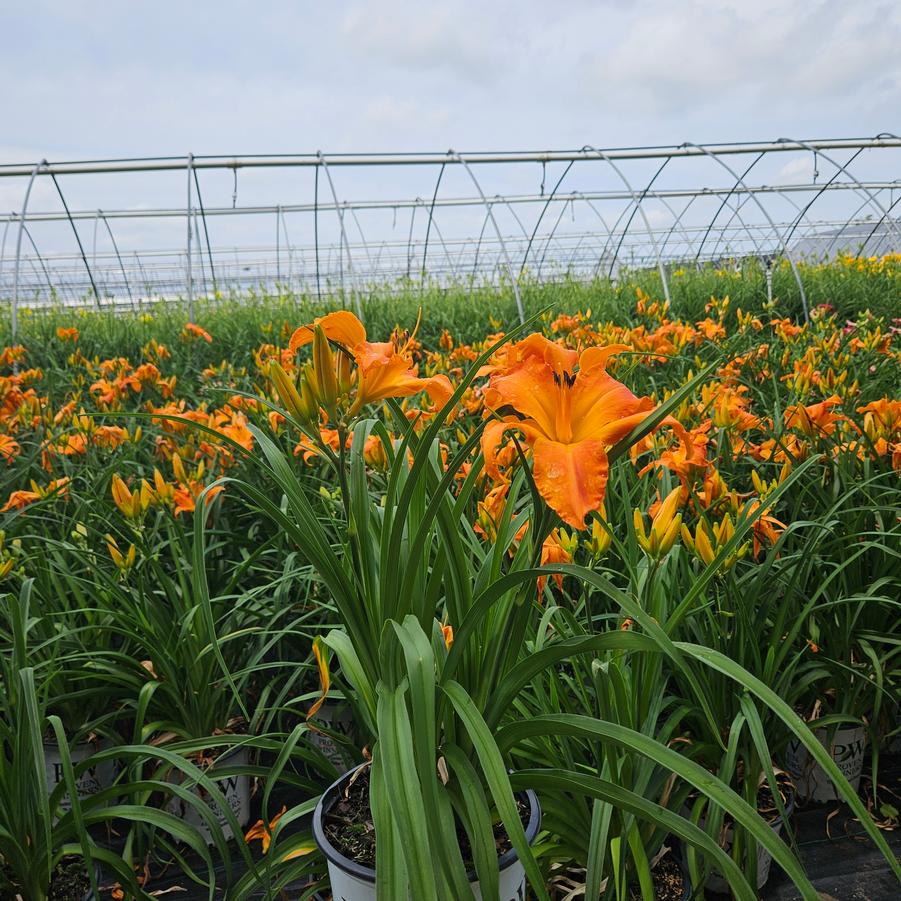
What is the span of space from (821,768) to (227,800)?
136 cm

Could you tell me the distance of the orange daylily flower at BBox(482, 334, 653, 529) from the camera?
73 cm

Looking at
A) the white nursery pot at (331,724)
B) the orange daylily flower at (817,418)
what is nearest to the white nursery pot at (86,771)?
the white nursery pot at (331,724)

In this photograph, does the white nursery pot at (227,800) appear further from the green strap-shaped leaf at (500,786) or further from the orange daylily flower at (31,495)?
the green strap-shaped leaf at (500,786)

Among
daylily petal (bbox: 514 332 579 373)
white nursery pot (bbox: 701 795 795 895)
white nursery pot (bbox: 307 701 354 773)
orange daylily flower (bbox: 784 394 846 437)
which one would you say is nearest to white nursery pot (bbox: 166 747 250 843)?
white nursery pot (bbox: 307 701 354 773)

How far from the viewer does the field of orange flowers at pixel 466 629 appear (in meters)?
0.79

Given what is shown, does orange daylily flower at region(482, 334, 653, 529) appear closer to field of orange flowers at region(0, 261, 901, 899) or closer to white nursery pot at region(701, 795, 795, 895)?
field of orange flowers at region(0, 261, 901, 899)

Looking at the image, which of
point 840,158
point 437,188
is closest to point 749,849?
point 437,188

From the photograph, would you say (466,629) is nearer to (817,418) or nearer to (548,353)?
(548,353)

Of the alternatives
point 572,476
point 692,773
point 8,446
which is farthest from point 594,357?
point 8,446

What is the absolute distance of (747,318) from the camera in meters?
3.43

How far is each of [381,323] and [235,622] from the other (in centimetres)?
427

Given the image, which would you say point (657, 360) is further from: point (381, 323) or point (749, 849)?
point (381, 323)

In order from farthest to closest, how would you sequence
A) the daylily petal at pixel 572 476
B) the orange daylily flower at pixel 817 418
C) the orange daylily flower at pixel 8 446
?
the orange daylily flower at pixel 8 446, the orange daylily flower at pixel 817 418, the daylily petal at pixel 572 476

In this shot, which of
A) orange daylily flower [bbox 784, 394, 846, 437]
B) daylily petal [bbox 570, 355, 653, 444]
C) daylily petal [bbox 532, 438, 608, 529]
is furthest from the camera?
orange daylily flower [bbox 784, 394, 846, 437]
